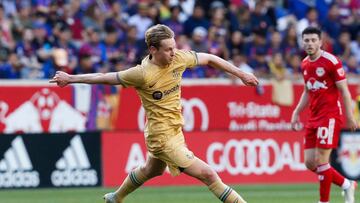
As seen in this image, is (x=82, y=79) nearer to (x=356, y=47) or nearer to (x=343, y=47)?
(x=343, y=47)

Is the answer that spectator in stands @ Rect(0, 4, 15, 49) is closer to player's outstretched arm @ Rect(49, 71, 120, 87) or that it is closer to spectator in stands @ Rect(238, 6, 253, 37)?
spectator in stands @ Rect(238, 6, 253, 37)

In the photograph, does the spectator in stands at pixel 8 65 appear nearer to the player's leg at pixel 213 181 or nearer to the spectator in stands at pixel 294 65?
the spectator in stands at pixel 294 65

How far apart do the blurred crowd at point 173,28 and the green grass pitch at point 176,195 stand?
170 inches

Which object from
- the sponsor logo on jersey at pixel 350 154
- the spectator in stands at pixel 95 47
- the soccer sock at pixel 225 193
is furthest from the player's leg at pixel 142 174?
the spectator in stands at pixel 95 47

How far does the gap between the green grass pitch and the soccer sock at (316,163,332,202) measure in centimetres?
139

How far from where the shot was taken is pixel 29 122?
20.7 m

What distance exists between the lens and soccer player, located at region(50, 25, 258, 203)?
1070cm

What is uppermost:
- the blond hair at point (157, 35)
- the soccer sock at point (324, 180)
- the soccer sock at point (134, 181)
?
the blond hair at point (157, 35)

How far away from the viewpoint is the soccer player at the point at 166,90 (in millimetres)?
10703

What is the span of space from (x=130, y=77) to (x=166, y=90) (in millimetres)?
444

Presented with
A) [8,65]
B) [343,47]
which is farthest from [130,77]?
[343,47]

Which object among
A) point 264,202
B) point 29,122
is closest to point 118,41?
point 29,122

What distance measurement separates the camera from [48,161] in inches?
715

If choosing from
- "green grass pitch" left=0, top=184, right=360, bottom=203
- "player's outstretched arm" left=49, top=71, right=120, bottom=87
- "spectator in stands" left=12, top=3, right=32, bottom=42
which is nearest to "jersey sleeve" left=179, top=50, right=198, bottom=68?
"player's outstretched arm" left=49, top=71, right=120, bottom=87
